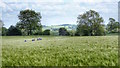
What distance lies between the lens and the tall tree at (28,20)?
610cm

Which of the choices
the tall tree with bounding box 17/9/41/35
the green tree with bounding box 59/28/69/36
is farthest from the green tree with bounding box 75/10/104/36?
the tall tree with bounding box 17/9/41/35

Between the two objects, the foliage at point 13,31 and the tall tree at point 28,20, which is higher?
the tall tree at point 28,20

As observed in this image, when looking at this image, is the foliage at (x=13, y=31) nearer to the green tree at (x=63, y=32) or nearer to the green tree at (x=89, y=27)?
the green tree at (x=63, y=32)

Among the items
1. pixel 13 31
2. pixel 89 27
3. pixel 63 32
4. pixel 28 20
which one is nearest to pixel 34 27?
pixel 28 20

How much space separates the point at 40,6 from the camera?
18.3ft

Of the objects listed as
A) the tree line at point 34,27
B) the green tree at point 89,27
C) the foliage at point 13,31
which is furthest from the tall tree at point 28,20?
the green tree at point 89,27

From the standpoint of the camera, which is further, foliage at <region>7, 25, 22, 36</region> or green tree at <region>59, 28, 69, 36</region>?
foliage at <region>7, 25, 22, 36</region>

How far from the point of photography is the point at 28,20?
6250 millimetres

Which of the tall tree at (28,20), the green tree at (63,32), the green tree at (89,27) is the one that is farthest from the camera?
the green tree at (89,27)

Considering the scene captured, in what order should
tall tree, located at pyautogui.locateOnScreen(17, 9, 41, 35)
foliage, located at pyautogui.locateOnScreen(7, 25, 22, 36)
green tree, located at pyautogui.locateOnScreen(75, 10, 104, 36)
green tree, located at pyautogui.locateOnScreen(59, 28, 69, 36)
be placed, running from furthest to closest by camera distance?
green tree, located at pyautogui.locateOnScreen(75, 10, 104, 36), foliage, located at pyautogui.locateOnScreen(7, 25, 22, 36), green tree, located at pyautogui.locateOnScreen(59, 28, 69, 36), tall tree, located at pyautogui.locateOnScreen(17, 9, 41, 35)

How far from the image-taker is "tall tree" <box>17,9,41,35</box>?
6101 millimetres

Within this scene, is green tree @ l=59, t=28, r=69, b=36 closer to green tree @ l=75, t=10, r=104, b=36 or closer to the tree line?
the tree line

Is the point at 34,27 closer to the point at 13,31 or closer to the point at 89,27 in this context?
the point at 13,31

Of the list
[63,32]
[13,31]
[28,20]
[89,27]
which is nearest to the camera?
[28,20]
